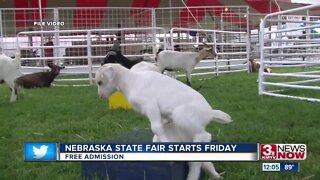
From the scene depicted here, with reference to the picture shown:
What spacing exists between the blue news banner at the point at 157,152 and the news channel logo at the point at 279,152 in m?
0.07

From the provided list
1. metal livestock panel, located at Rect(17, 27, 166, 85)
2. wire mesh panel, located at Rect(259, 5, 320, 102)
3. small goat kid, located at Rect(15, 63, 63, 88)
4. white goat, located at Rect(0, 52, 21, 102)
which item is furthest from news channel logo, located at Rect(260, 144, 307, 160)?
metal livestock panel, located at Rect(17, 27, 166, 85)

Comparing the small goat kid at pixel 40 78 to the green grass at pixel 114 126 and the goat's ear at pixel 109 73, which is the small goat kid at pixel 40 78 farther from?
the goat's ear at pixel 109 73

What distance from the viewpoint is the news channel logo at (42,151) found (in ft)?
9.02

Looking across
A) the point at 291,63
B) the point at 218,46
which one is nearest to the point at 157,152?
the point at 291,63

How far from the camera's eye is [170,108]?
277cm

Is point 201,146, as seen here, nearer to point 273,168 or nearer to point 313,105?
point 273,168

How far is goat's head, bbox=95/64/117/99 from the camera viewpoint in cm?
299

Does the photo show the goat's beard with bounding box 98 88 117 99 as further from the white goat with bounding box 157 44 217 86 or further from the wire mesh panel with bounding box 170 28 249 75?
the wire mesh panel with bounding box 170 28 249 75

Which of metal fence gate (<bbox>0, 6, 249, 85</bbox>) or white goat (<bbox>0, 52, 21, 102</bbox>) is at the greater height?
metal fence gate (<bbox>0, 6, 249, 85</bbox>)

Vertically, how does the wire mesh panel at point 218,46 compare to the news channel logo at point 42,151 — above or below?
above

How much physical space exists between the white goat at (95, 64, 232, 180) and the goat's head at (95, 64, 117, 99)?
3.2 inches

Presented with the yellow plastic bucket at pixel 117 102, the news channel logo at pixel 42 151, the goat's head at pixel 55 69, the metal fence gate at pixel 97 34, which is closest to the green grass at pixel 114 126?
the yellow plastic bucket at pixel 117 102

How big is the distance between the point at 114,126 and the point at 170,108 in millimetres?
2212

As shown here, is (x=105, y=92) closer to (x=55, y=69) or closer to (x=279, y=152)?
(x=279, y=152)
